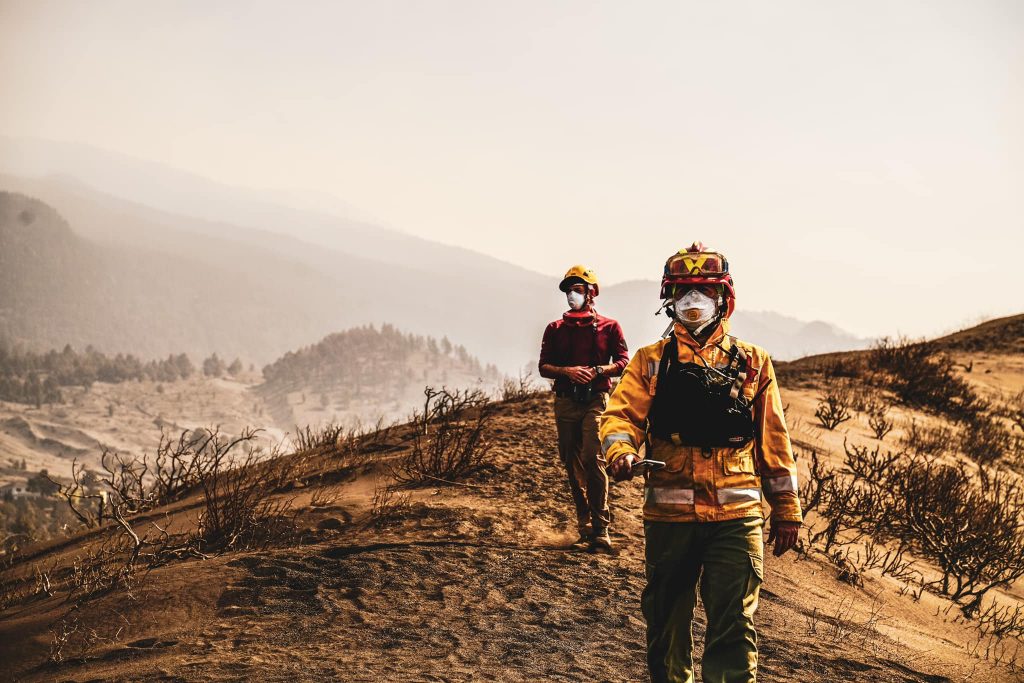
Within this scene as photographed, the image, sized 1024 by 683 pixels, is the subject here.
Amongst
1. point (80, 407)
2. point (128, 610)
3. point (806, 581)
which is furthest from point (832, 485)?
point (80, 407)

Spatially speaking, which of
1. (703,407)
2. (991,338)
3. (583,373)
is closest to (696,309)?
(703,407)

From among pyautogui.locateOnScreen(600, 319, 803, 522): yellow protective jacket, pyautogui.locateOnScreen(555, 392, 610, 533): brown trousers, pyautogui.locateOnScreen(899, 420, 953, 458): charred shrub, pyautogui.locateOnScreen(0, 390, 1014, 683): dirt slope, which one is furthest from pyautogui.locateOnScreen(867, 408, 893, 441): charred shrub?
pyautogui.locateOnScreen(600, 319, 803, 522): yellow protective jacket

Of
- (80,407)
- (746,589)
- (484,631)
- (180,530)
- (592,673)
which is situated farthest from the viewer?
(80,407)

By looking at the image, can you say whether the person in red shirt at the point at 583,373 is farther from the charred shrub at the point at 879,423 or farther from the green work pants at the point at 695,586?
the charred shrub at the point at 879,423

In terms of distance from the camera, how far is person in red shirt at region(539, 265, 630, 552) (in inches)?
220

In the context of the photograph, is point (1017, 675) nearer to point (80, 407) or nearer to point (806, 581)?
point (806, 581)

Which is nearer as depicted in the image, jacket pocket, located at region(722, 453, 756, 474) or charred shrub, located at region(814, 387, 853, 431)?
jacket pocket, located at region(722, 453, 756, 474)

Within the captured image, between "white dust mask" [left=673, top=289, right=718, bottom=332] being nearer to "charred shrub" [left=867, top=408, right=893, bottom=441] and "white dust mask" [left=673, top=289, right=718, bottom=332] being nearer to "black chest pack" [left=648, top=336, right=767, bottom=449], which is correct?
"black chest pack" [left=648, top=336, right=767, bottom=449]

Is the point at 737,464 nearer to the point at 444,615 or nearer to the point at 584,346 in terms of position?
the point at 444,615

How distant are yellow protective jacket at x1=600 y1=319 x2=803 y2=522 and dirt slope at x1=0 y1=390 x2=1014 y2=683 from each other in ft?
4.91

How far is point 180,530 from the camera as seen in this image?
7.66 m

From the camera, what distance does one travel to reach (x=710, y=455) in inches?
120

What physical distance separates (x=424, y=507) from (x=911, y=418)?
9704 mm

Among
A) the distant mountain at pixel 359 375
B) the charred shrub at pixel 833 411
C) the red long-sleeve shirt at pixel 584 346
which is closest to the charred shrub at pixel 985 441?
the charred shrub at pixel 833 411
